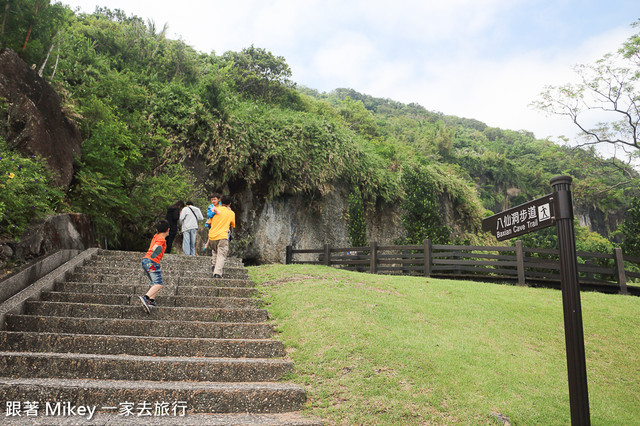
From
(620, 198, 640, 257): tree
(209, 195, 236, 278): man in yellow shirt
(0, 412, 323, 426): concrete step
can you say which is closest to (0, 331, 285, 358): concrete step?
(0, 412, 323, 426): concrete step

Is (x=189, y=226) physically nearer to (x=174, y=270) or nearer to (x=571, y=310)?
(x=174, y=270)

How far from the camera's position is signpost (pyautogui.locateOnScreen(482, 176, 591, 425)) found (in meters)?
2.80

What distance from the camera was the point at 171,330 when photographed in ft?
16.7

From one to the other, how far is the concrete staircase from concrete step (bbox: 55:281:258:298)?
16 millimetres

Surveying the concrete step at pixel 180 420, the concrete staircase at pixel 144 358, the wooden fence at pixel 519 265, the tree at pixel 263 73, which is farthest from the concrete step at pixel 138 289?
the tree at pixel 263 73

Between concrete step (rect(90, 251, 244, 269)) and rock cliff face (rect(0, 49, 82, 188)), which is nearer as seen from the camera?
rock cliff face (rect(0, 49, 82, 188))

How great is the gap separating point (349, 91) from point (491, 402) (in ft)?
228

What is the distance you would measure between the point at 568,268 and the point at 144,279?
6669 mm

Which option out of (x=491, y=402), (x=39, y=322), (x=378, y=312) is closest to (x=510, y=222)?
(x=491, y=402)

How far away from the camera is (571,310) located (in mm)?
2898

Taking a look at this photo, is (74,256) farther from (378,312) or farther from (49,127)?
(378,312)

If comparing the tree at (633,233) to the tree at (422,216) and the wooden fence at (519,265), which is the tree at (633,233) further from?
the tree at (422,216)

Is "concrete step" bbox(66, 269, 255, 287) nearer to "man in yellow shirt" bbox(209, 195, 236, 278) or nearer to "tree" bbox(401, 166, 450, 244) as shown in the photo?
"man in yellow shirt" bbox(209, 195, 236, 278)

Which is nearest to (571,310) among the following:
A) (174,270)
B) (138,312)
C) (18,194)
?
(138,312)
